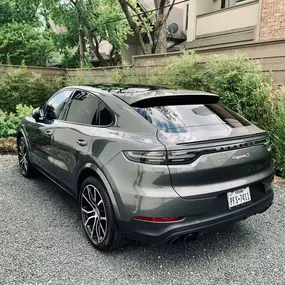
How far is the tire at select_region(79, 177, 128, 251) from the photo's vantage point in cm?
241

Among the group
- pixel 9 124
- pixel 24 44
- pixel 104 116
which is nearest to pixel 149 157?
pixel 104 116

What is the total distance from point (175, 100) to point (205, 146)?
2.28 feet

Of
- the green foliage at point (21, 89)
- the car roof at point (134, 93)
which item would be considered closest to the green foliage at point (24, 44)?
the green foliage at point (21, 89)

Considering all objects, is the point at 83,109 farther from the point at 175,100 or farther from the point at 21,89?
the point at 21,89

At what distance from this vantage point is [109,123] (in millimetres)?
2619

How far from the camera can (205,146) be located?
7.18ft

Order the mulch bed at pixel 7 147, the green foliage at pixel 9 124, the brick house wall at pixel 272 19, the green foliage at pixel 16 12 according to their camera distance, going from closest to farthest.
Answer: the mulch bed at pixel 7 147, the green foliage at pixel 9 124, the brick house wall at pixel 272 19, the green foliage at pixel 16 12

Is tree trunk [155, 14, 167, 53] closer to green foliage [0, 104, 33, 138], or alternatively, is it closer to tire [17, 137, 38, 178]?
green foliage [0, 104, 33, 138]

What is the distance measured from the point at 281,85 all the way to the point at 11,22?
14.5m

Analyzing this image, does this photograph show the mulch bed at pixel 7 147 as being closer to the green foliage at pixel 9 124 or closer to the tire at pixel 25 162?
the green foliage at pixel 9 124

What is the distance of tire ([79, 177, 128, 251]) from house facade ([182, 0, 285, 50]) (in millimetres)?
6655

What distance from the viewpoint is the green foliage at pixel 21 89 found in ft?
27.9

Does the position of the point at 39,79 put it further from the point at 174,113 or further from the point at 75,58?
the point at 174,113

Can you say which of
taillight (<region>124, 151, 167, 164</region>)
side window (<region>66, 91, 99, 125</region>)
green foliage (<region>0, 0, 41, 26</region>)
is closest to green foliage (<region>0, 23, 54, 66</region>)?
green foliage (<region>0, 0, 41, 26</region>)
